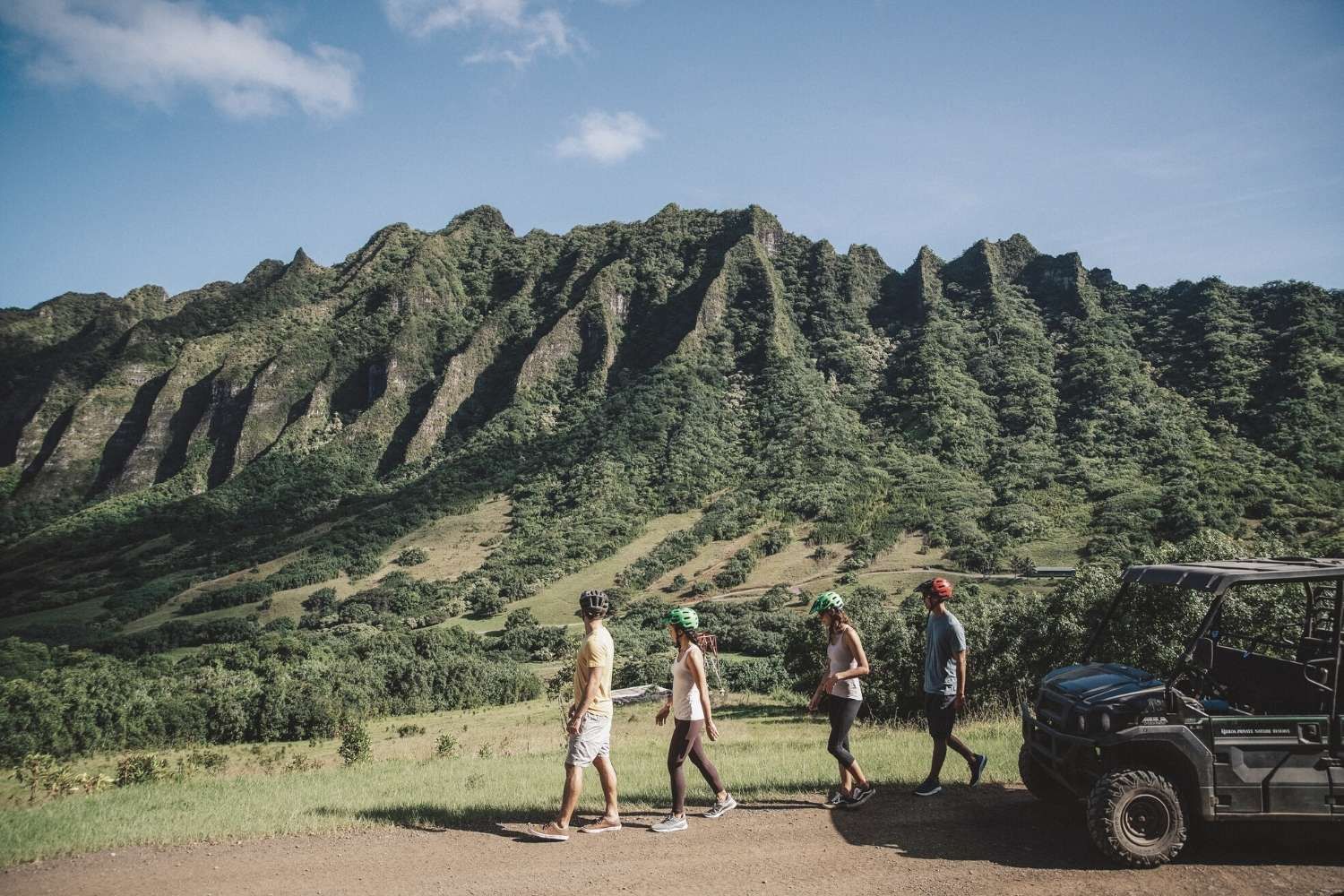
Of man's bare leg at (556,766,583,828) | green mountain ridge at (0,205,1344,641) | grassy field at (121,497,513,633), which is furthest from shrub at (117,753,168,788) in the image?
grassy field at (121,497,513,633)

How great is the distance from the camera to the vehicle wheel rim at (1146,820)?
6328 millimetres

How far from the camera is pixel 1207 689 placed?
7.61m

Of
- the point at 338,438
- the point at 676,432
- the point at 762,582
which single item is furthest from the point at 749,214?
the point at 762,582

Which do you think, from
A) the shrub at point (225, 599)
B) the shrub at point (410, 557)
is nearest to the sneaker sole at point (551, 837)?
the shrub at point (410, 557)

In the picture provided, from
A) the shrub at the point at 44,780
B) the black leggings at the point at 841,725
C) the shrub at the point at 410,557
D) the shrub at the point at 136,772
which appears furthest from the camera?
the shrub at the point at 410,557

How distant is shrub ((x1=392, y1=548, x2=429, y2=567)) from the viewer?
3949 inches

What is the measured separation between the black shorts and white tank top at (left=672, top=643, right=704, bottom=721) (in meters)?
2.66

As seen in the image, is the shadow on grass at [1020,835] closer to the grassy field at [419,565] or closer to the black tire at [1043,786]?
the black tire at [1043,786]

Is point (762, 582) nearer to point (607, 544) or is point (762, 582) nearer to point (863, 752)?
point (607, 544)

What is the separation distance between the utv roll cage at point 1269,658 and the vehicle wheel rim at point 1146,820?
84 cm

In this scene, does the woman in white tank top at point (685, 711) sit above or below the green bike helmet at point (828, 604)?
below

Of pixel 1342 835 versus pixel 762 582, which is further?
pixel 762 582

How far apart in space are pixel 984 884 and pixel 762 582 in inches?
3002

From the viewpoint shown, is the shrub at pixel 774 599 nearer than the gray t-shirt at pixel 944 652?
No
